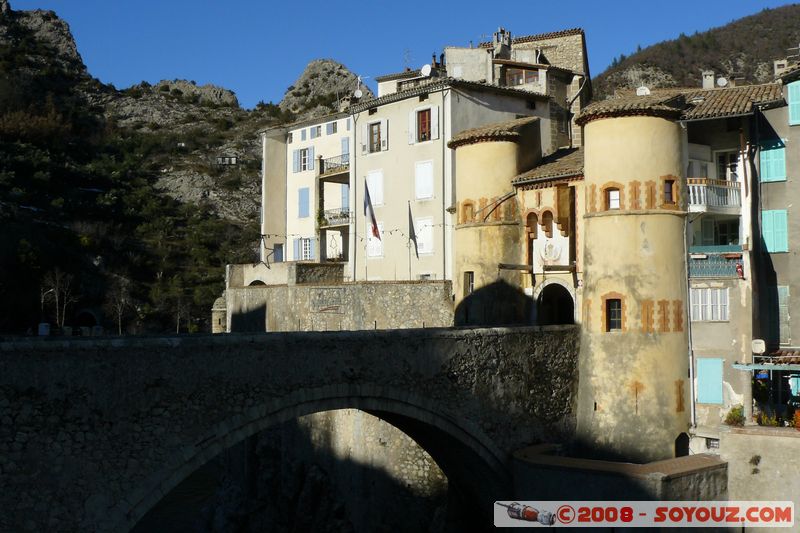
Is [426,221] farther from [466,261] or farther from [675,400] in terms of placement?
Result: [675,400]

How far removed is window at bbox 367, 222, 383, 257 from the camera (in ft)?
116

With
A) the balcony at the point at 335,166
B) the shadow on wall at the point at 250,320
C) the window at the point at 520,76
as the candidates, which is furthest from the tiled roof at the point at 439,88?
the shadow on wall at the point at 250,320

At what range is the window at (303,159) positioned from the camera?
43.2m

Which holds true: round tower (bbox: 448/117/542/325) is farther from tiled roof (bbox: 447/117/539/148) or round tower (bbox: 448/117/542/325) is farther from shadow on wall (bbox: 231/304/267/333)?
shadow on wall (bbox: 231/304/267/333)

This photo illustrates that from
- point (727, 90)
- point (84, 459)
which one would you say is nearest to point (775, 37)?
point (727, 90)

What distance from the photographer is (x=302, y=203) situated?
140ft

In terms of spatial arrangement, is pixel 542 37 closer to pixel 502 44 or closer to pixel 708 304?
pixel 502 44

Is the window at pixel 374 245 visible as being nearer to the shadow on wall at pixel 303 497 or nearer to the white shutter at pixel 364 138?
the white shutter at pixel 364 138

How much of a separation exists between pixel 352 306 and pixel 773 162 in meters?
15.3

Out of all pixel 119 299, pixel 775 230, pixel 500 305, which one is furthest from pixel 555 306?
pixel 119 299

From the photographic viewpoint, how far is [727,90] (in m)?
27.1

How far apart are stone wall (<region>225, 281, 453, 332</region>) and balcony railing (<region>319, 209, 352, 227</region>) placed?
481 cm

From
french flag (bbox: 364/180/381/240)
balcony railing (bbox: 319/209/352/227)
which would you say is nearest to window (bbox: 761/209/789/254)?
french flag (bbox: 364/180/381/240)

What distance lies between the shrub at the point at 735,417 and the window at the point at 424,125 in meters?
15.9
